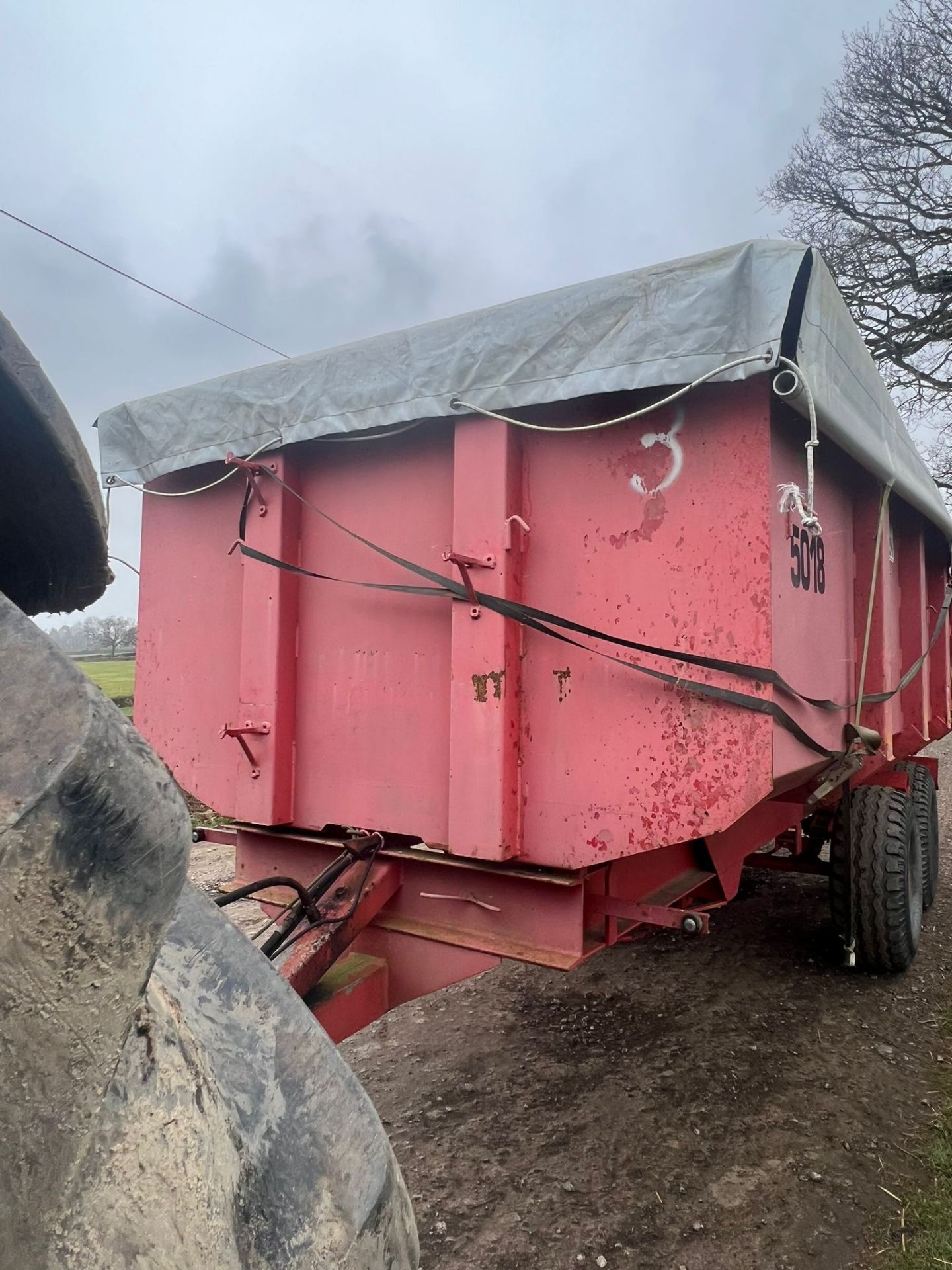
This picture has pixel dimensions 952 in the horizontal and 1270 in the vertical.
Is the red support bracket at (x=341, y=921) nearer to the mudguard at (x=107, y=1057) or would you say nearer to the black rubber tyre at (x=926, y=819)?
the mudguard at (x=107, y=1057)

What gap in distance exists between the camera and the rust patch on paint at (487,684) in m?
2.42

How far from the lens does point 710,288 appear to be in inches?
84.0

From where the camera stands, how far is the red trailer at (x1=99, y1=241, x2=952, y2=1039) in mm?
2219

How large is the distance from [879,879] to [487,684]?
2643mm

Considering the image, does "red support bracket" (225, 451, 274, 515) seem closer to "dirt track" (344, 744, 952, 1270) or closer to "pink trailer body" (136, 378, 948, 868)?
"pink trailer body" (136, 378, 948, 868)

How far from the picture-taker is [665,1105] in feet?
10.2

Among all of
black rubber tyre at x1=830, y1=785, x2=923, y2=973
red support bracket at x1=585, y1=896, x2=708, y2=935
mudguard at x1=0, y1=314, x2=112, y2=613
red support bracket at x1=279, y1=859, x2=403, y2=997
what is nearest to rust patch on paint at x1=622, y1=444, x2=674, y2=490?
red support bracket at x1=585, y1=896, x2=708, y2=935

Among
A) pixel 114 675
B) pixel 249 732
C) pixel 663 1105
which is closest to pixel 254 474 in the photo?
pixel 249 732

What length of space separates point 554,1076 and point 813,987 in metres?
1.69

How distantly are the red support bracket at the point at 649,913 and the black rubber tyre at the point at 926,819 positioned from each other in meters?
3.30

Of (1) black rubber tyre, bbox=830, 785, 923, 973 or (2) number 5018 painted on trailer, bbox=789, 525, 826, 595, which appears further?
(1) black rubber tyre, bbox=830, 785, 923, 973

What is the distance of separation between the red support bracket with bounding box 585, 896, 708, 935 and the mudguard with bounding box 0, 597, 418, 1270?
4.89ft

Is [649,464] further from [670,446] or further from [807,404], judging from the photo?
[807,404]

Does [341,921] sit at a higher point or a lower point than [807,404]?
lower
